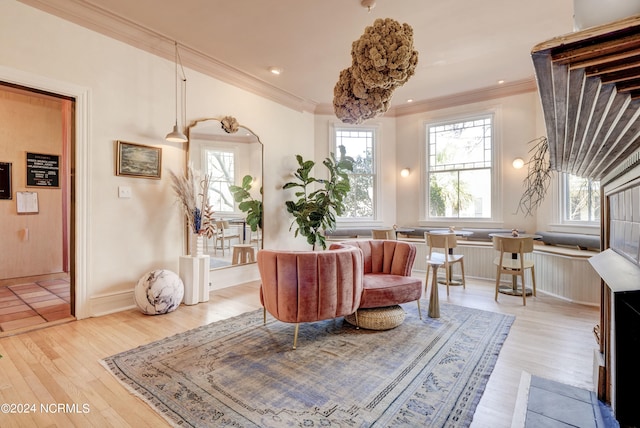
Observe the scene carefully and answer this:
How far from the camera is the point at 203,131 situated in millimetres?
4086

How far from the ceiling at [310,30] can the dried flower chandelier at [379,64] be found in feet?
5.13

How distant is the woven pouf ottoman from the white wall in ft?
8.04

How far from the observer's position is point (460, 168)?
564 centimetres

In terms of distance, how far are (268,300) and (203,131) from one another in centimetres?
258

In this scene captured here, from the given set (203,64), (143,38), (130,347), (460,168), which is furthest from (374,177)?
(130,347)

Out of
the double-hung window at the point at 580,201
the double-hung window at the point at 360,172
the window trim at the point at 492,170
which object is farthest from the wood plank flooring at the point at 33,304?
the double-hung window at the point at 580,201

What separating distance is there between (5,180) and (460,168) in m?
7.21

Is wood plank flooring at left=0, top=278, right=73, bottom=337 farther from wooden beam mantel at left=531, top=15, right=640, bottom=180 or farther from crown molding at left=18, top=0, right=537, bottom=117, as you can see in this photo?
wooden beam mantel at left=531, top=15, right=640, bottom=180

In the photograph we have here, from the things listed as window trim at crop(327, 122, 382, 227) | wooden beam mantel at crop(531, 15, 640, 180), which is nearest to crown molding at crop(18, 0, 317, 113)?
window trim at crop(327, 122, 382, 227)

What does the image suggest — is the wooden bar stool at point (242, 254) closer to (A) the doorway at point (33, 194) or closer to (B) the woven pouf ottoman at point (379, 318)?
(A) the doorway at point (33, 194)

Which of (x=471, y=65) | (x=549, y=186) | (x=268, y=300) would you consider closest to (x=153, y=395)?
(x=268, y=300)

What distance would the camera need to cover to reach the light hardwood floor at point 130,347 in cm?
168

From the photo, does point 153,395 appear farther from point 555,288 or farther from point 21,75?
point 555,288

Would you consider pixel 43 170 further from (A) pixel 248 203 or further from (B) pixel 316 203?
(B) pixel 316 203
